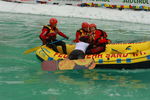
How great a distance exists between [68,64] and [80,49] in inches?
34.6

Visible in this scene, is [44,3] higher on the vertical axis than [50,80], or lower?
higher

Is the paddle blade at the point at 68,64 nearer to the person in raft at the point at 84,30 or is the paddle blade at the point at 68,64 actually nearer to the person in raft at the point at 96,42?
the person in raft at the point at 96,42

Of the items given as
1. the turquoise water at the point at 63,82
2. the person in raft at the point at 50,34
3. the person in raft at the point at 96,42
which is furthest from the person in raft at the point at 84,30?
the turquoise water at the point at 63,82

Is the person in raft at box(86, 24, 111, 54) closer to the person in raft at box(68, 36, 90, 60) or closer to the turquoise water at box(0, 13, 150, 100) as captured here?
the person in raft at box(68, 36, 90, 60)

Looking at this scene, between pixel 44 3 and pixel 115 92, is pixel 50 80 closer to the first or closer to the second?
pixel 115 92

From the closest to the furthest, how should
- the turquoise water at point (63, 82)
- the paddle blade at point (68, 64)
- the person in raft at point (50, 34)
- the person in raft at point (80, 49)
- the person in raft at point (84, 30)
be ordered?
1. the turquoise water at point (63, 82)
2. the paddle blade at point (68, 64)
3. the person in raft at point (80, 49)
4. the person in raft at point (84, 30)
5. the person in raft at point (50, 34)

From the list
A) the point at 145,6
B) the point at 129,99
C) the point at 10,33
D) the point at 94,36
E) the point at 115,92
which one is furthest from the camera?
the point at 145,6

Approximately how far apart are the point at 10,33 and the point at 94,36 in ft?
24.5

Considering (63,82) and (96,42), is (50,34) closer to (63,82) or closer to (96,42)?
(96,42)

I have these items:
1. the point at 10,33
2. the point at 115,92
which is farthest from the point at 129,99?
the point at 10,33

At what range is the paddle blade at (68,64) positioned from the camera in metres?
8.01

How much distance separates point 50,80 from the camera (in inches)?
302

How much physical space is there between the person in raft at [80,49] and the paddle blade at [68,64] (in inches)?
17.7

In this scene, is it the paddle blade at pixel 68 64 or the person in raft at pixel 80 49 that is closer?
the paddle blade at pixel 68 64
